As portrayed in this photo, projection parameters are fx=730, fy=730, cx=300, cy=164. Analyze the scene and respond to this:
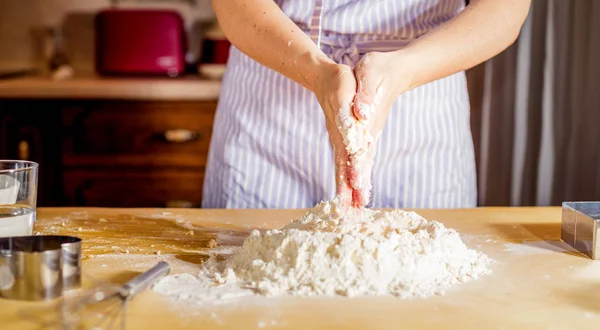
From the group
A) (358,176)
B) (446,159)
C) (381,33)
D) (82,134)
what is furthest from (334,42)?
(82,134)

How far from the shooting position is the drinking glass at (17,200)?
0.87m

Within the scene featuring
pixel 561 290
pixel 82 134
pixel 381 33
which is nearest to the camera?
pixel 561 290

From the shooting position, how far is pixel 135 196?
2.23 meters

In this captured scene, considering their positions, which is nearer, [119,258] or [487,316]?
[487,316]

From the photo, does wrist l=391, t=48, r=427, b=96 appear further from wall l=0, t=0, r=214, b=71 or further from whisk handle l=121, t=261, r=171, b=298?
wall l=0, t=0, r=214, b=71

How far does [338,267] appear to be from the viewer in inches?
30.2

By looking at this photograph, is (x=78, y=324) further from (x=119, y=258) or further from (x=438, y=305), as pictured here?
(x=438, y=305)

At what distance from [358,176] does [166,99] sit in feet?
4.58

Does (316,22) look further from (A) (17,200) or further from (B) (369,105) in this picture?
(A) (17,200)

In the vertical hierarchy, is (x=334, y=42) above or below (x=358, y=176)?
above

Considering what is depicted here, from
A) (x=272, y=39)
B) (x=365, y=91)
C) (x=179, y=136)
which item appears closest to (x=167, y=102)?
(x=179, y=136)

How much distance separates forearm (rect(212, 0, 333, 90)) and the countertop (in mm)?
972

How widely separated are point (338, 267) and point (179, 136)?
1.50 metres

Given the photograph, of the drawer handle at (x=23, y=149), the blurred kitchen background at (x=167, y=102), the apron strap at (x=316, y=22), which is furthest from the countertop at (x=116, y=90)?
the apron strap at (x=316, y=22)
